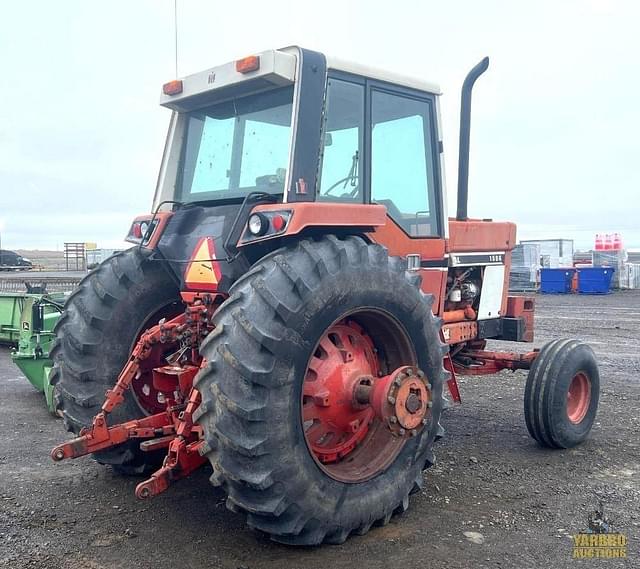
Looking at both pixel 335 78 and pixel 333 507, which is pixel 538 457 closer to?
pixel 333 507

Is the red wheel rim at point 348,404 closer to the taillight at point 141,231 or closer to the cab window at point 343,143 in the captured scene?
the cab window at point 343,143

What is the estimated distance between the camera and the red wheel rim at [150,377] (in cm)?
473

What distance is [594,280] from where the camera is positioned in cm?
2388

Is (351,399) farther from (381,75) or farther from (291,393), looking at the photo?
(381,75)

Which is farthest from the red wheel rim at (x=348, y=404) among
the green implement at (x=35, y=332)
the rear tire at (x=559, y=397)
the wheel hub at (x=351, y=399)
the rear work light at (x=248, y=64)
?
the green implement at (x=35, y=332)

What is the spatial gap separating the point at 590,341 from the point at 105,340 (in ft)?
33.6

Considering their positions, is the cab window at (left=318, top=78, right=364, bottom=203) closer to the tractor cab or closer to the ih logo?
the tractor cab

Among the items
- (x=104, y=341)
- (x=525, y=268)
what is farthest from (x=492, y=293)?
(x=525, y=268)

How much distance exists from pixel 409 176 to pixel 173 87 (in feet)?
6.30

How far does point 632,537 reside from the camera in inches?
156

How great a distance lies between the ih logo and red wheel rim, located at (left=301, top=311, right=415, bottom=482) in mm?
834

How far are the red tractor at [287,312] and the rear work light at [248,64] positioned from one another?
20 millimetres

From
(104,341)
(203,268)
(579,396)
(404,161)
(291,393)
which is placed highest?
(404,161)
